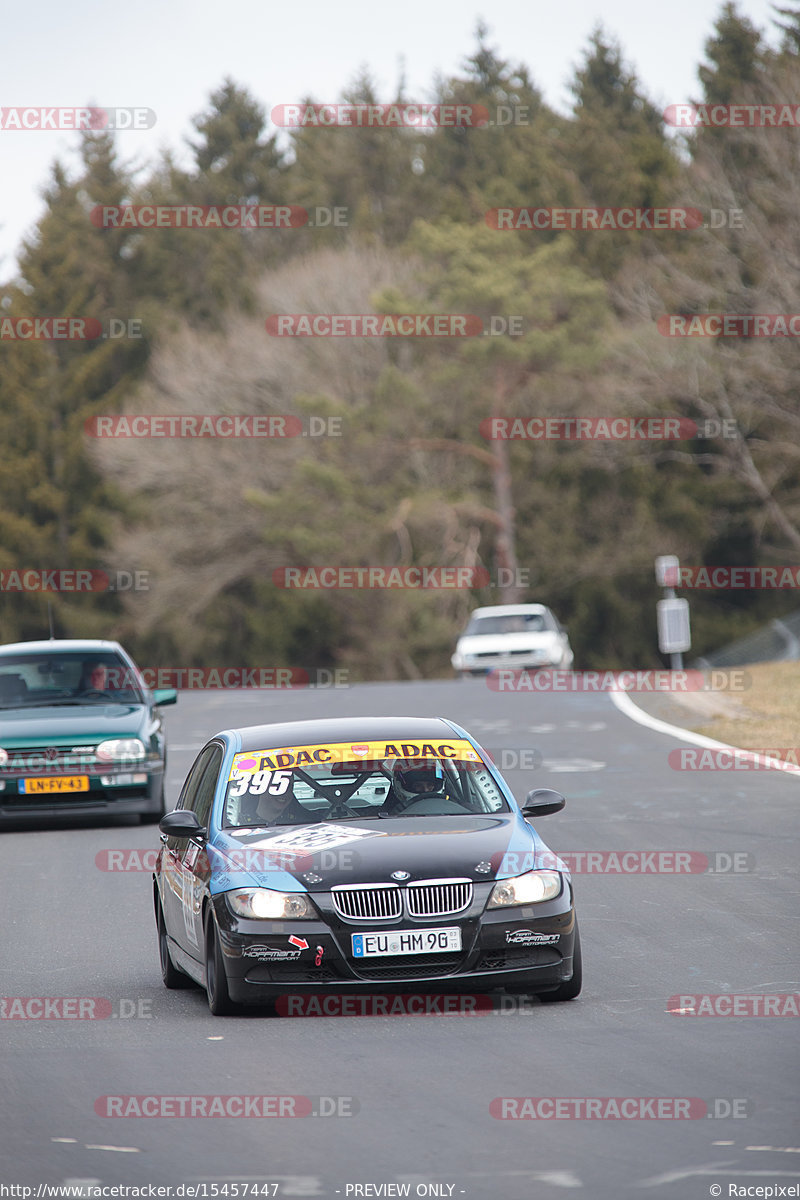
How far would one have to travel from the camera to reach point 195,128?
86.5 meters

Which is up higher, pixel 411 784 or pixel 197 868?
pixel 411 784

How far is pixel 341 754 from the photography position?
30.1 feet

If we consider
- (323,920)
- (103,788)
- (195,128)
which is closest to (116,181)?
(195,128)

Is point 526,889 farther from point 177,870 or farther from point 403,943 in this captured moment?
point 177,870

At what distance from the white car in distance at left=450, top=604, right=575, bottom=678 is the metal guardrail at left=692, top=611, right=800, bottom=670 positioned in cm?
339

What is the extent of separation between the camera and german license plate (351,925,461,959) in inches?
315

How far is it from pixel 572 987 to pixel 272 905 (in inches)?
53.4

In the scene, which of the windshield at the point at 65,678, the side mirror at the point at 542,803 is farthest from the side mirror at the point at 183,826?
the windshield at the point at 65,678

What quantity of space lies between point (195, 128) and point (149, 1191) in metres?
84.7

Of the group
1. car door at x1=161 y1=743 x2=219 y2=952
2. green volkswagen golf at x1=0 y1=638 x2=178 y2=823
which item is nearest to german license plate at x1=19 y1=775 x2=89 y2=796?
green volkswagen golf at x1=0 y1=638 x2=178 y2=823

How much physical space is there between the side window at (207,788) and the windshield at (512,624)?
101 ft

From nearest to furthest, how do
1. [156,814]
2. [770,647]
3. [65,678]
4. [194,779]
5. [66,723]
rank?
[194,779] < [66,723] < [156,814] < [65,678] < [770,647]

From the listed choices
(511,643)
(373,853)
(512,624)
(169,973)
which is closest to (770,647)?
(511,643)

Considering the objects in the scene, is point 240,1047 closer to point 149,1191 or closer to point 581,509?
point 149,1191
